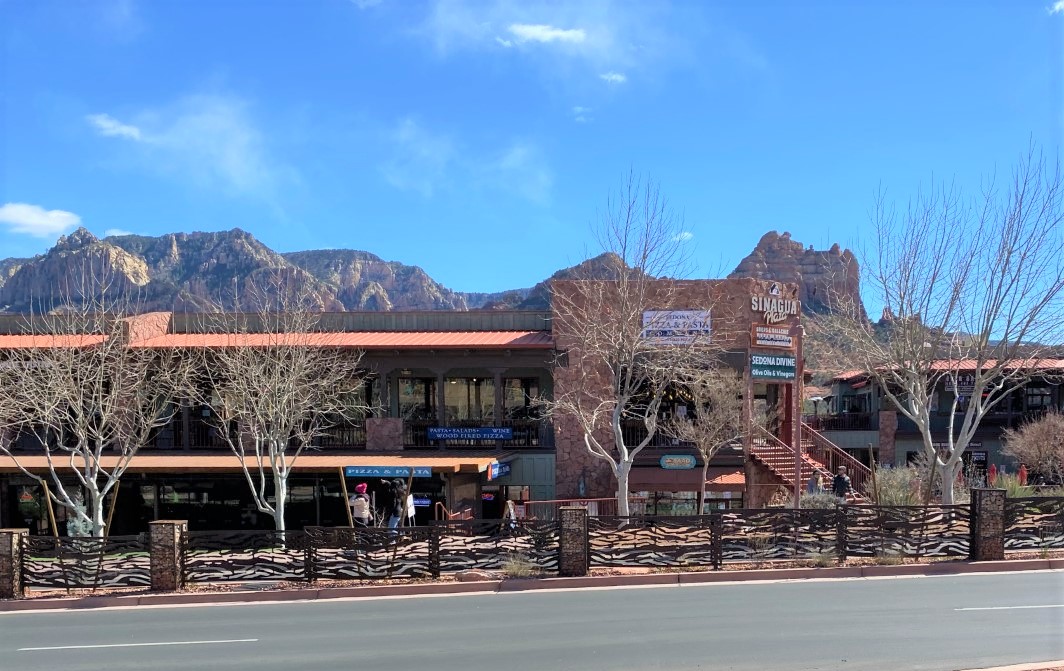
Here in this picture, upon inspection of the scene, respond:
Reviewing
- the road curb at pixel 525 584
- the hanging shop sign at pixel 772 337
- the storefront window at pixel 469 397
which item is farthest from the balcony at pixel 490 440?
the road curb at pixel 525 584

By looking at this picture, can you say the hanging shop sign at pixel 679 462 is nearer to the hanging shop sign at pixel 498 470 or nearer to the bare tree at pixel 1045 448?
the hanging shop sign at pixel 498 470

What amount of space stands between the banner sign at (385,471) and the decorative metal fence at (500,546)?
6.50 metres

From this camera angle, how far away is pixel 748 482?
23438 mm

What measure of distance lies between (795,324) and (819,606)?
49.7 ft

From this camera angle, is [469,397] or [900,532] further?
[469,397]

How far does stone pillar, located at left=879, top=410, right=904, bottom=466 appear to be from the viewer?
36.9 metres

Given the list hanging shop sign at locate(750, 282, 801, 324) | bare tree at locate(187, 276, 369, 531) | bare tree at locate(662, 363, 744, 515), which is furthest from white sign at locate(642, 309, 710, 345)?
bare tree at locate(187, 276, 369, 531)

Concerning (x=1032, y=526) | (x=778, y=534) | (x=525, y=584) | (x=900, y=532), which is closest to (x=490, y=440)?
(x=525, y=584)

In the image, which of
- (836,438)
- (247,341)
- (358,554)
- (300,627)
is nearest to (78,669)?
(300,627)

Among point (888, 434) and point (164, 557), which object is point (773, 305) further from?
point (164, 557)

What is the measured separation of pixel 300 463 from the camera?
22.1m

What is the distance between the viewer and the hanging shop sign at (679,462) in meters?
23.5

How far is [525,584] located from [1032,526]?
985 centimetres

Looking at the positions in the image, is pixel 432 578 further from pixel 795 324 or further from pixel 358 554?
pixel 795 324
